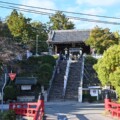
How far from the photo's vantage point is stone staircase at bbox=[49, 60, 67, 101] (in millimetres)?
38562

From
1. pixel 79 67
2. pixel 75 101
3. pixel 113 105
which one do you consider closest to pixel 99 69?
pixel 113 105

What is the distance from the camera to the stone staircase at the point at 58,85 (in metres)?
38.6

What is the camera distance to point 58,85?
41625 millimetres

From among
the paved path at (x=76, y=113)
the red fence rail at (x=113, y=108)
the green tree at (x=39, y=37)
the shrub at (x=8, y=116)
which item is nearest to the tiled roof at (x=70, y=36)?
the green tree at (x=39, y=37)

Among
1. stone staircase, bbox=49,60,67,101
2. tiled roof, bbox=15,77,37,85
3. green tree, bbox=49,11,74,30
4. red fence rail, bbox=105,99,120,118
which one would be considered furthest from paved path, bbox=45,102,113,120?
green tree, bbox=49,11,74,30

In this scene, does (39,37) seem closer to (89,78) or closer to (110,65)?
(89,78)

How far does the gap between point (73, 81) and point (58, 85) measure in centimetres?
195

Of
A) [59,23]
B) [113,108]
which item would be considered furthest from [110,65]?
[59,23]

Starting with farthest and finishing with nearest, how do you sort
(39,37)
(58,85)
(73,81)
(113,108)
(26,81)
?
(39,37), (73,81), (58,85), (26,81), (113,108)

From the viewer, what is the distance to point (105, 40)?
50.6 meters

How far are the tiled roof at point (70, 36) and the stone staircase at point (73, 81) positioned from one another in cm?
1110

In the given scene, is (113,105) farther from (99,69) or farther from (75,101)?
(75,101)

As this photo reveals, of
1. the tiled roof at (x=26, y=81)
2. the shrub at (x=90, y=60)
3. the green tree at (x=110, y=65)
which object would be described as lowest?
the tiled roof at (x=26, y=81)

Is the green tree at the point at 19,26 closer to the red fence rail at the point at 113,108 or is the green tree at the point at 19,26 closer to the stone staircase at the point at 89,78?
the stone staircase at the point at 89,78
